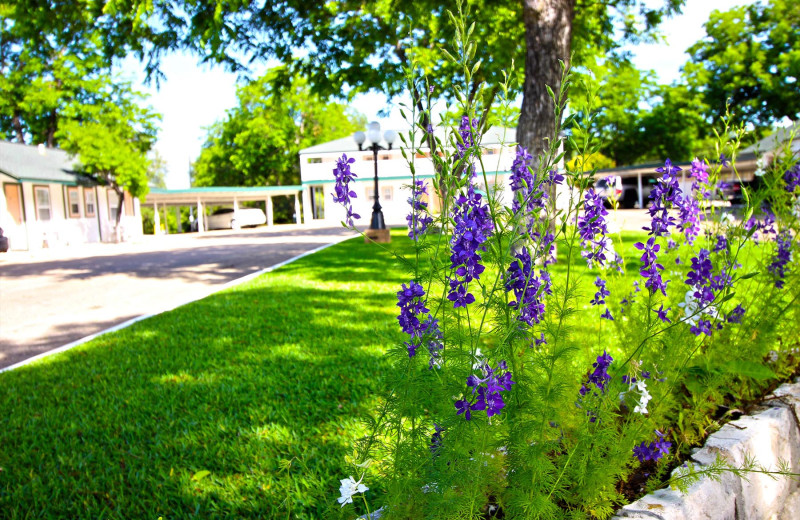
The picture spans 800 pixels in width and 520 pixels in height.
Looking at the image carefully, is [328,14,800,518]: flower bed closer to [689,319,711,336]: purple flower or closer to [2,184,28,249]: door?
[689,319,711,336]: purple flower

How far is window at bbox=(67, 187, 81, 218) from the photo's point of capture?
24556 millimetres

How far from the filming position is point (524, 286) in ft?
4.90

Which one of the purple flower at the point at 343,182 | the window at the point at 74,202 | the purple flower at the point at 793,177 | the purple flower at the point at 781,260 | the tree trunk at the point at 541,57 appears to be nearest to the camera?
the purple flower at the point at 343,182

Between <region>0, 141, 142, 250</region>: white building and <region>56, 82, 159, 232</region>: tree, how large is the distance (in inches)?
41.4

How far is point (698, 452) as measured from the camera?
6.45ft

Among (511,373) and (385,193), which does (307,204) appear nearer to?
(385,193)

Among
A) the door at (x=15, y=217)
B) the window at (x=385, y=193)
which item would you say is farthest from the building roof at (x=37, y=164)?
the window at (x=385, y=193)

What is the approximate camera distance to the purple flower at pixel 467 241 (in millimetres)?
1301

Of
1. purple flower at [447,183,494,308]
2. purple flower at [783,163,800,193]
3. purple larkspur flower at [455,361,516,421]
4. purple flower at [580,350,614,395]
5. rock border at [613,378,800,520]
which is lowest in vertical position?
rock border at [613,378,800,520]

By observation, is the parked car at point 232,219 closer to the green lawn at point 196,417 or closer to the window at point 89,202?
the window at point 89,202

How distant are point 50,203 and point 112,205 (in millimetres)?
4924

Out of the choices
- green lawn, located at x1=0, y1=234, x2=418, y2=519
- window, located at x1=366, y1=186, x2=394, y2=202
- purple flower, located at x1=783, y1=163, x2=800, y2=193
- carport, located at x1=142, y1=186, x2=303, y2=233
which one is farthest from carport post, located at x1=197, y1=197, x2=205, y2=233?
purple flower, located at x1=783, y1=163, x2=800, y2=193

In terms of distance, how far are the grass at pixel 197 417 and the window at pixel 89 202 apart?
938 inches

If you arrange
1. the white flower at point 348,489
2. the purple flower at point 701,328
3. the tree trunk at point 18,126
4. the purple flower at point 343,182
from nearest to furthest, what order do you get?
the white flower at point 348,489 < the purple flower at point 343,182 < the purple flower at point 701,328 < the tree trunk at point 18,126
